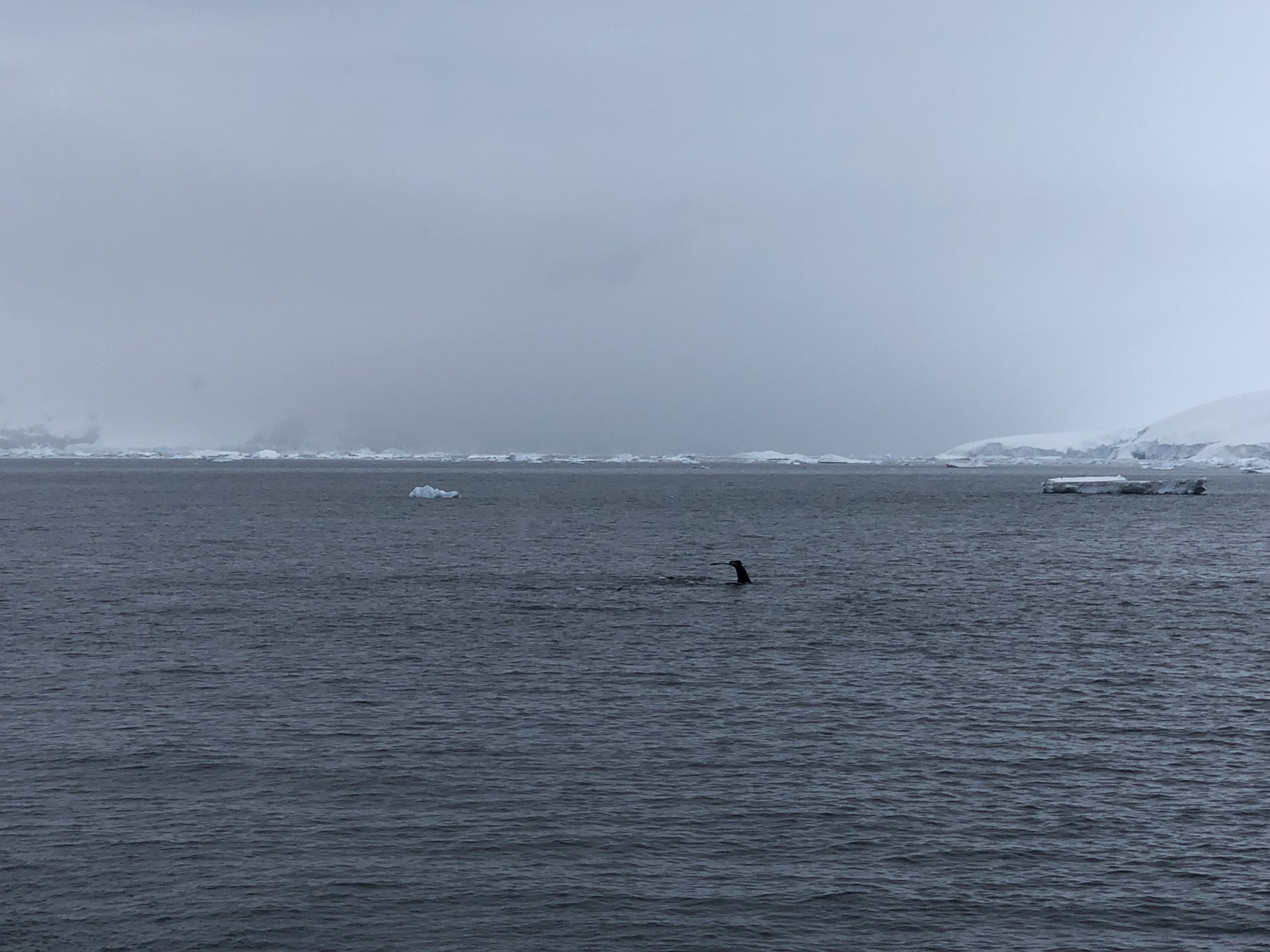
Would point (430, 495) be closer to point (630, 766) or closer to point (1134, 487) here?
point (1134, 487)

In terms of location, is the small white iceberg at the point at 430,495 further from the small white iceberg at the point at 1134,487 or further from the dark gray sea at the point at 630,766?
the dark gray sea at the point at 630,766

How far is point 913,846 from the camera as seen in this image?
22.4m

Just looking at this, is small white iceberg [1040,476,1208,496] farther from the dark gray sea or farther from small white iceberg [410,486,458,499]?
the dark gray sea

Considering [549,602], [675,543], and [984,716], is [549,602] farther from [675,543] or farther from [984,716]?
[675,543]

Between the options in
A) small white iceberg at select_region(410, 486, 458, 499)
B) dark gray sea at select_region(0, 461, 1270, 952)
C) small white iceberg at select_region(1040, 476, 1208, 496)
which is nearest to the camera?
dark gray sea at select_region(0, 461, 1270, 952)

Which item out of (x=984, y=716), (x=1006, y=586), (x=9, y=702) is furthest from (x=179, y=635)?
(x=1006, y=586)

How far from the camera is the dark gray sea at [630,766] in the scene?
19.4 meters

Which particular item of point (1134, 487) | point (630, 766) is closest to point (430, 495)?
point (1134, 487)

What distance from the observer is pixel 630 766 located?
27.5 meters

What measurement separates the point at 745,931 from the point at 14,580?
182ft

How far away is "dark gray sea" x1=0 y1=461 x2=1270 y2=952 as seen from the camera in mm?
19422

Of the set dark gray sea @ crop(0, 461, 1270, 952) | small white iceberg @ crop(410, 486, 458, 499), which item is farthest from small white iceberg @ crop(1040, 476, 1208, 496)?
dark gray sea @ crop(0, 461, 1270, 952)

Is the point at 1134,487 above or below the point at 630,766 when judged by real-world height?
above

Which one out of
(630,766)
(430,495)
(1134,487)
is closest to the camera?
(630,766)
